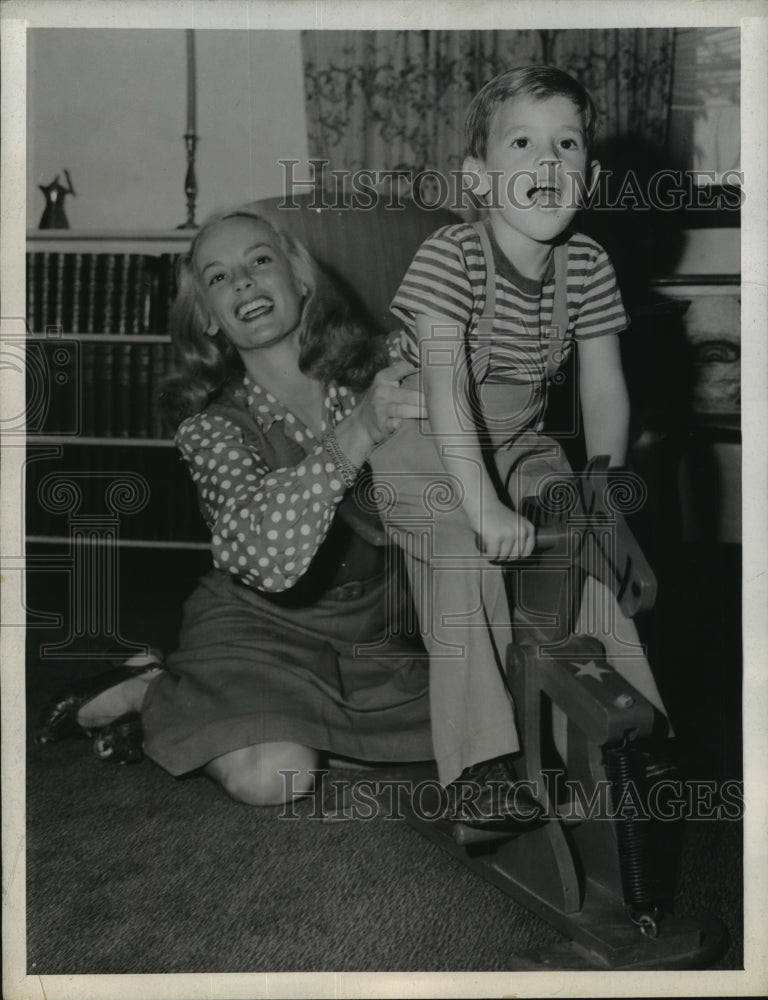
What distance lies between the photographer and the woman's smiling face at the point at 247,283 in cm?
143

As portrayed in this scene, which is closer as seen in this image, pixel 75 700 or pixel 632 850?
pixel 632 850

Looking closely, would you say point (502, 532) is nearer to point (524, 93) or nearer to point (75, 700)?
point (524, 93)

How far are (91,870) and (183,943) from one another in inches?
7.2

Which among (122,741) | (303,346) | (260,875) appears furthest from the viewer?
(122,741)

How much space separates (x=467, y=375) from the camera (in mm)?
1377

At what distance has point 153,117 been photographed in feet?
4.58

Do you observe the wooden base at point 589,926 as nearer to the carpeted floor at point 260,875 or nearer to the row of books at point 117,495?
the carpeted floor at point 260,875

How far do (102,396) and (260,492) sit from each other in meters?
0.32

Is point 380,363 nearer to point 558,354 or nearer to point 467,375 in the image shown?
point 467,375

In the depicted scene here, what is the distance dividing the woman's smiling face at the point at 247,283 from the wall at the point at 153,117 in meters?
0.05

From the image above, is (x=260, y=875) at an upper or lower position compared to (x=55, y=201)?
lower

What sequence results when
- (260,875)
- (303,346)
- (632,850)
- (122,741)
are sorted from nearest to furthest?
1. (632,850)
2. (260,875)
3. (303,346)
4. (122,741)

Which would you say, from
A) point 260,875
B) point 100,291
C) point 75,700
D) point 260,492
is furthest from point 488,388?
point 75,700

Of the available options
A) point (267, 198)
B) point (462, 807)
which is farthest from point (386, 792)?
point (267, 198)
